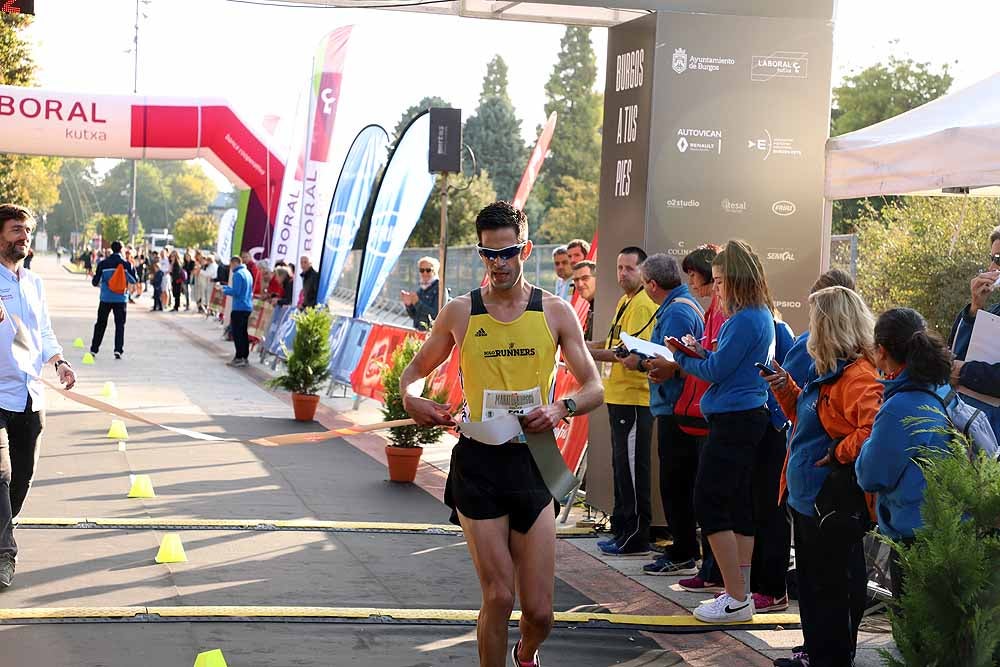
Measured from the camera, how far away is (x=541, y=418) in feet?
16.1

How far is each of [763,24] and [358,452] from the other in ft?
21.4

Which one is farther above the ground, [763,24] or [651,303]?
[763,24]

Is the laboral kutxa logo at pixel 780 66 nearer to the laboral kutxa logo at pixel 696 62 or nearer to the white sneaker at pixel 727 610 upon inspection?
the laboral kutxa logo at pixel 696 62

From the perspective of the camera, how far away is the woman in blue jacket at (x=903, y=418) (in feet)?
15.5

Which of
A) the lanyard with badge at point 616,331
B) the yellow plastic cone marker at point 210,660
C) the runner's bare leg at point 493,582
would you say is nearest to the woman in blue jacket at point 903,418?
the runner's bare leg at point 493,582

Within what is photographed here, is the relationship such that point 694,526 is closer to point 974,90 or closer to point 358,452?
point 974,90

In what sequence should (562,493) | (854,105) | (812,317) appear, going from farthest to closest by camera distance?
Answer: (854,105)
(812,317)
(562,493)

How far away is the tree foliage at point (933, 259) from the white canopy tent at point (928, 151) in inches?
532

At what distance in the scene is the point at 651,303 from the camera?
8391 millimetres

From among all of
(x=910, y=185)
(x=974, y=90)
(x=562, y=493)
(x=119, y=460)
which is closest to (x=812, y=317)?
(x=562, y=493)

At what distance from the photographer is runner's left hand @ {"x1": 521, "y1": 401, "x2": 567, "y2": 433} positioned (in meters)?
4.90

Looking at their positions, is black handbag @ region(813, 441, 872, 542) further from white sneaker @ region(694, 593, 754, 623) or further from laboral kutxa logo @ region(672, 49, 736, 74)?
laboral kutxa logo @ region(672, 49, 736, 74)

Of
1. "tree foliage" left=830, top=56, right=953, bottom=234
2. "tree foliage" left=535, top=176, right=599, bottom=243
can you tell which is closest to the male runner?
"tree foliage" left=830, top=56, right=953, bottom=234

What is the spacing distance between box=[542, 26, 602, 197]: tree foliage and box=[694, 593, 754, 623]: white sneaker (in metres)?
106
